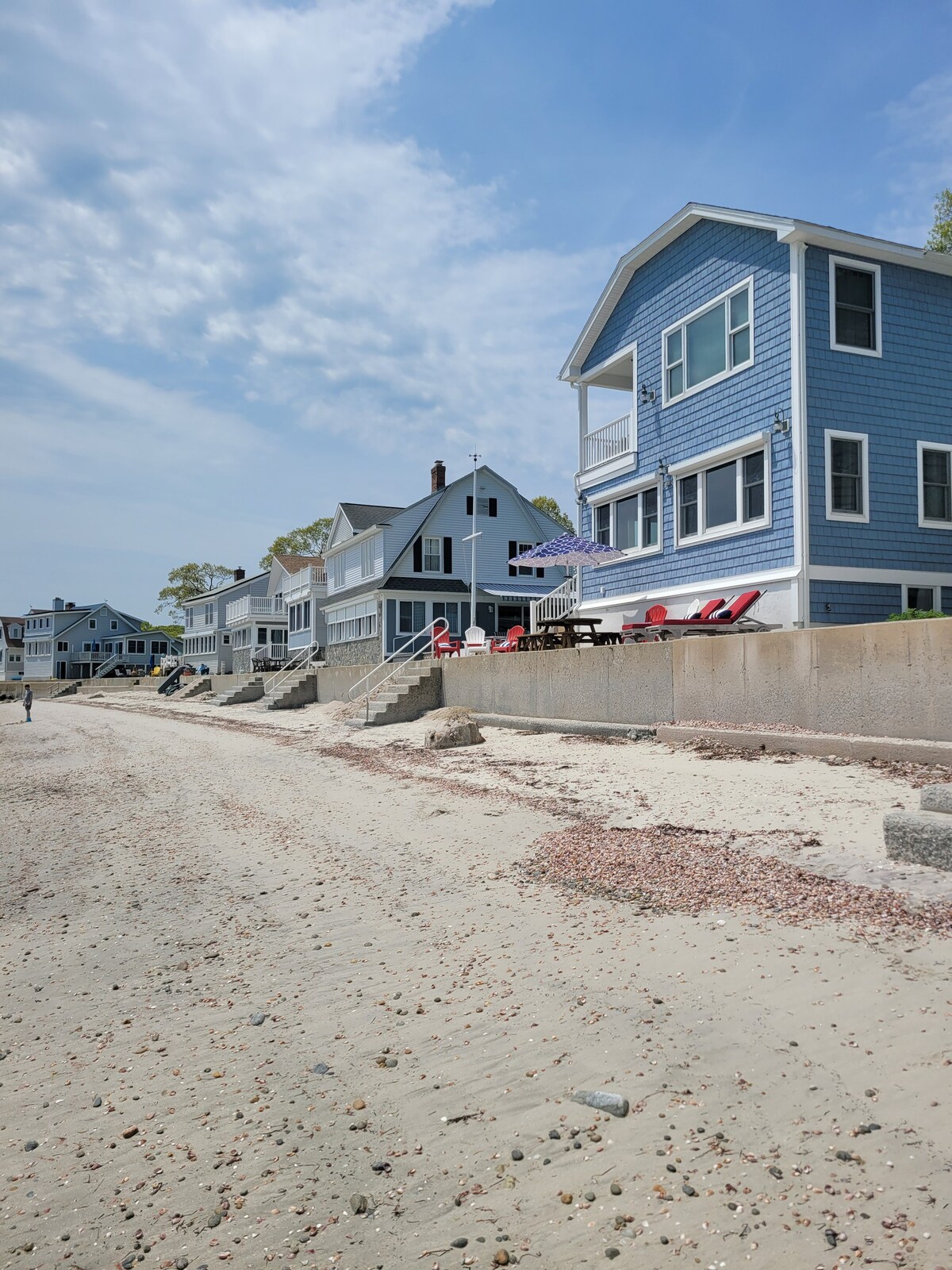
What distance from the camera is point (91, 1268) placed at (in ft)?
8.13

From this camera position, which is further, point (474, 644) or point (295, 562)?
point (295, 562)

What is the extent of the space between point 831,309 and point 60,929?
15.0 meters

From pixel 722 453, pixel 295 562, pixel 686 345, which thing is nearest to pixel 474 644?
pixel 722 453

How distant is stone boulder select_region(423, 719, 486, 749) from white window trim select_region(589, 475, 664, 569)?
610 centimetres

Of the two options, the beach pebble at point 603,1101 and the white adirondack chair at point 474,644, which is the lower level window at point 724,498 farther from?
the beach pebble at point 603,1101

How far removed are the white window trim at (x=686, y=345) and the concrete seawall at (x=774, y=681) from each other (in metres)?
6.17

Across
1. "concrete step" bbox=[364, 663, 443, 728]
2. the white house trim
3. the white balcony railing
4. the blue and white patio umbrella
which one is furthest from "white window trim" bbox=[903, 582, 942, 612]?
the white balcony railing

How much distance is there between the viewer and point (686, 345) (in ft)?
58.6

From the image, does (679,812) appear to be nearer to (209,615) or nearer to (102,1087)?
(102,1087)

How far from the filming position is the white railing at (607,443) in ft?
65.2

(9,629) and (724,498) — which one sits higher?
(9,629)

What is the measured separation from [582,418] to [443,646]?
6.73 m

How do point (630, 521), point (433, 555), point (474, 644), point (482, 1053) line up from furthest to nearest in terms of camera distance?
point (433, 555)
point (474, 644)
point (630, 521)
point (482, 1053)

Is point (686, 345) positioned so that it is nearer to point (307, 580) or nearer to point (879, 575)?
point (879, 575)
